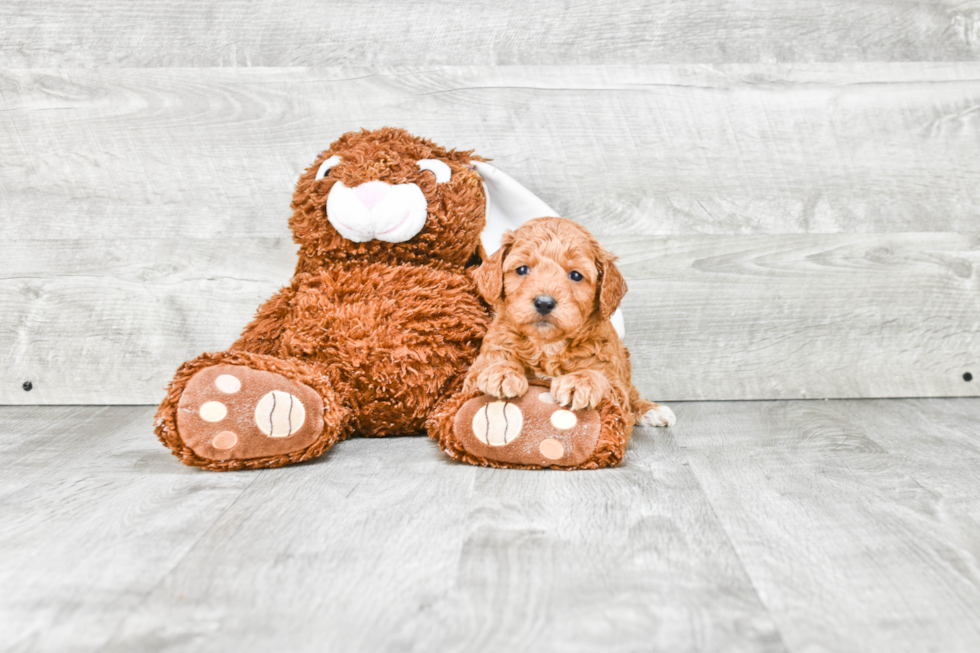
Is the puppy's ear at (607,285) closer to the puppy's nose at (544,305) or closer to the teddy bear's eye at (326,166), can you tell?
the puppy's nose at (544,305)

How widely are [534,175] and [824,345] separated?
0.65 m

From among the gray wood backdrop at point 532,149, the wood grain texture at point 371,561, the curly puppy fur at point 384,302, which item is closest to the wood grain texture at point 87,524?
the wood grain texture at point 371,561

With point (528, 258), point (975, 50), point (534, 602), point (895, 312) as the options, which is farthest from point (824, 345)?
point (534, 602)

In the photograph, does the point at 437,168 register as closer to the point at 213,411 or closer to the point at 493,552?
the point at 213,411

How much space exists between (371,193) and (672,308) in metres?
0.66

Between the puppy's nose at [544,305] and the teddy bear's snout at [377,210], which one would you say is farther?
the teddy bear's snout at [377,210]

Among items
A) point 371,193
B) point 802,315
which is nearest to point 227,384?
point 371,193

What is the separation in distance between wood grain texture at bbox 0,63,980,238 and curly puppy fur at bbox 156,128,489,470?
10.0 inches

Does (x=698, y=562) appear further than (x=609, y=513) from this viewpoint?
No

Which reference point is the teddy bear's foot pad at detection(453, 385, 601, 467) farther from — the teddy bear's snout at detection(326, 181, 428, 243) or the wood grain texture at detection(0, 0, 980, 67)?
the wood grain texture at detection(0, 0, 980, 67)

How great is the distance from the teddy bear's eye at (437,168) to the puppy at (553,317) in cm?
19

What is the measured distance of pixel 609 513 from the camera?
88 centimetres

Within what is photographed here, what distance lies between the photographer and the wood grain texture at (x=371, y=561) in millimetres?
625

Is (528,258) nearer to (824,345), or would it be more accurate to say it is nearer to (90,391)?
(824,345)
